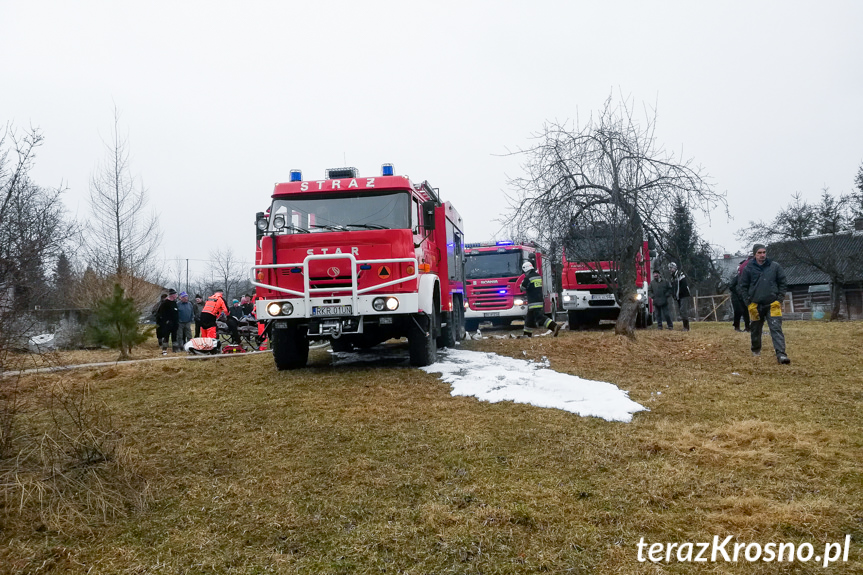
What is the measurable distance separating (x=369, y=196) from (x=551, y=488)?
19.4ft

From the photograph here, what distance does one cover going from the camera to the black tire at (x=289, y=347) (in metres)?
9.12

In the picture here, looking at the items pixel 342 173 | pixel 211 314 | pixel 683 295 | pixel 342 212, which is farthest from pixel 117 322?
pixel 683 295

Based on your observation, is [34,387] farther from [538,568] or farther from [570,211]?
[570,211]

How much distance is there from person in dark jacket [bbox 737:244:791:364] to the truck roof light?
6234 mm

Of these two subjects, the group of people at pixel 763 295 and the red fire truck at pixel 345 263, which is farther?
the group of people at pixel 763 295

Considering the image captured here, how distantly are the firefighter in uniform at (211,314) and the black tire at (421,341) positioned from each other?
5.89m

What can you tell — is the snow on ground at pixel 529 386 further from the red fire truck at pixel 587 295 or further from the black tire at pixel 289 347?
the red fire truck at pixel 587 295

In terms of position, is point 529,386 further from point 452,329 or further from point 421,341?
point 452,329

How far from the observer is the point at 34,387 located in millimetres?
4246

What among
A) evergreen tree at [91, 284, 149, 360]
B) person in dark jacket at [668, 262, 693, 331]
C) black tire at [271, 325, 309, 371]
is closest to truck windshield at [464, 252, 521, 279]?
person in dark jacket at [668, 262, 693, 331]

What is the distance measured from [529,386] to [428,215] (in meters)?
3.23

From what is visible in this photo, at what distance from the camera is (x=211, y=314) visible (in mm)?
13258

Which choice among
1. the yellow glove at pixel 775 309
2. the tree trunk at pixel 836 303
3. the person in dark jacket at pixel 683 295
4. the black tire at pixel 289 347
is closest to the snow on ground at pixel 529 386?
the black tire at pixel 289 347

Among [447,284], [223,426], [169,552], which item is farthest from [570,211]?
[169,552]
